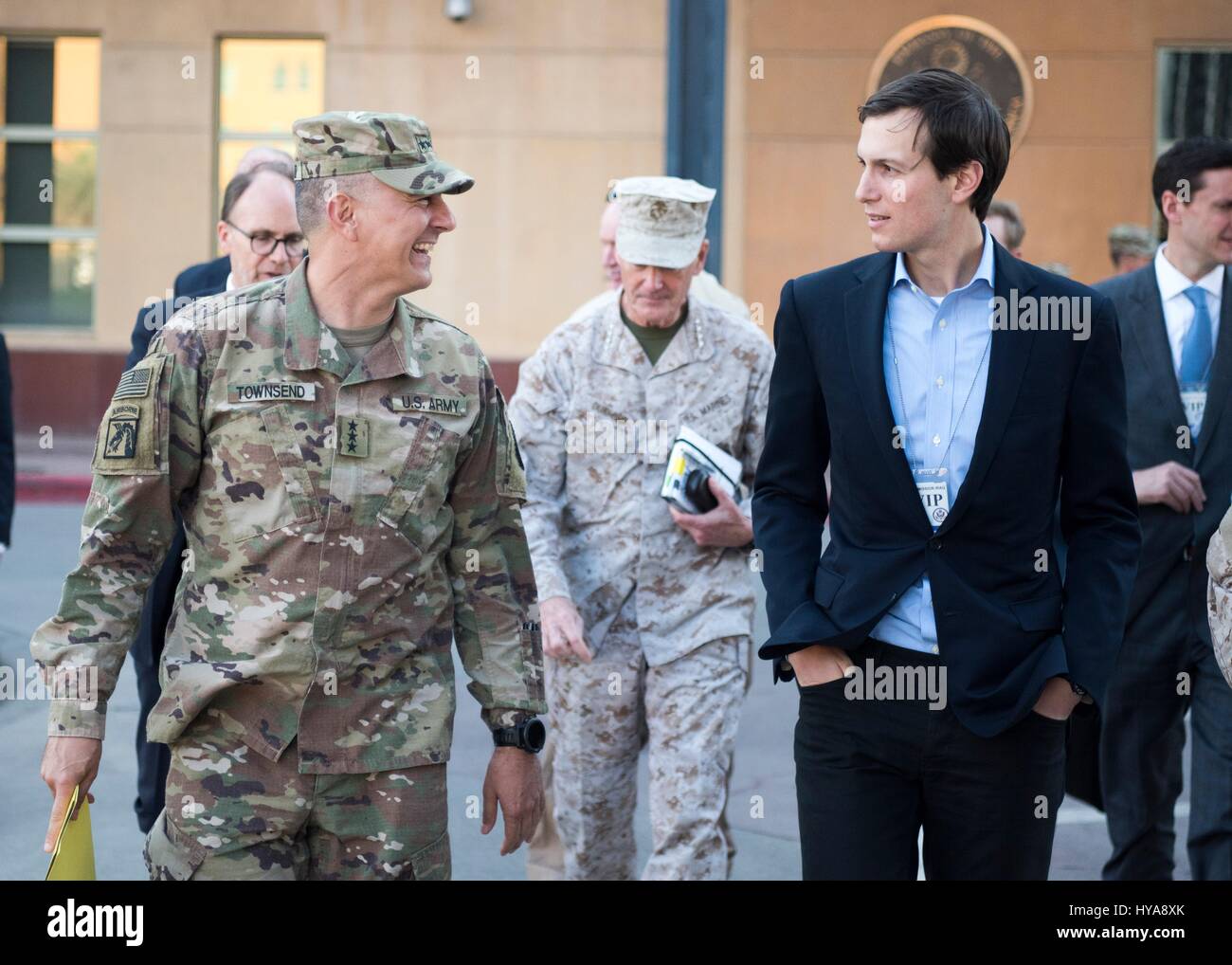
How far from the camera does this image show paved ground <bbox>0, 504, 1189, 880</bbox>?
577 cm

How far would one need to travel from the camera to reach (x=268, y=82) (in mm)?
16969

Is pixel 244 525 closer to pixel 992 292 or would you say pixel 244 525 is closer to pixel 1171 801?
pixel 992 292

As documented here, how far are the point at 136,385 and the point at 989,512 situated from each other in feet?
5.35

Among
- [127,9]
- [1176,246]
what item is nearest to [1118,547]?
[1176,246]

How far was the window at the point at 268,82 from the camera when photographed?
55.7 feet

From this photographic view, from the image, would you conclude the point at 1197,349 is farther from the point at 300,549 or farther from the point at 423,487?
the point at 300,549

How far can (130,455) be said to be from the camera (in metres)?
3.04

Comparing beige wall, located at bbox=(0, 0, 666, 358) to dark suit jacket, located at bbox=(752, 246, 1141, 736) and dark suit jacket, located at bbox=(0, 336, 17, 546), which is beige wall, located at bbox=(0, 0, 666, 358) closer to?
dark suit jacket, located at bbox=(0, 336, 17, 546)

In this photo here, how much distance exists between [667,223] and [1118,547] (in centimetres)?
189

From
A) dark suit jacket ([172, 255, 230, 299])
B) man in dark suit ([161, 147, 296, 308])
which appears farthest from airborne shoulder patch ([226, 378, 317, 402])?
dark suit jacket ([172, 255, 230, 299])

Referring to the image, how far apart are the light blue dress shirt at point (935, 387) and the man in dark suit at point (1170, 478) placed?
1.96 meters

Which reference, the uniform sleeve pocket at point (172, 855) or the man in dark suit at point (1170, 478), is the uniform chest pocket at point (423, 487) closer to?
the uniform sleeve pocket at point (172, 855)

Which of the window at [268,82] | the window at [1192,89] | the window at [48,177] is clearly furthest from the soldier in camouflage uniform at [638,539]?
the window at [48,177]
